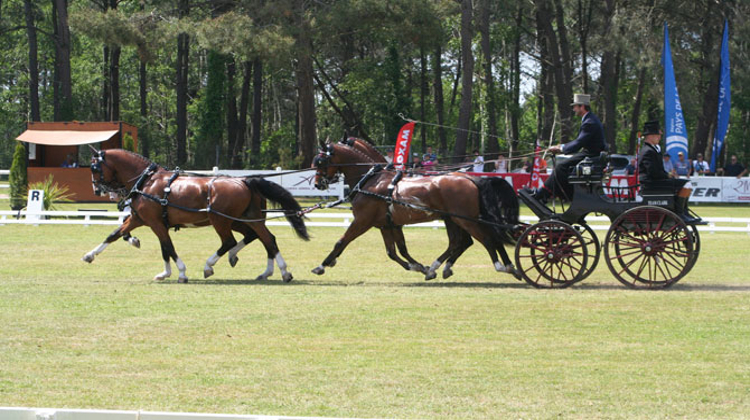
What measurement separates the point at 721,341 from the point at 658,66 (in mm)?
32832

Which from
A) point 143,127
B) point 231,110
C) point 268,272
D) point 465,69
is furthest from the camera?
point 143,127

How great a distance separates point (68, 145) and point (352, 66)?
19301 mm

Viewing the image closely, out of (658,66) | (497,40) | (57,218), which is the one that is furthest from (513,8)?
(57,218)

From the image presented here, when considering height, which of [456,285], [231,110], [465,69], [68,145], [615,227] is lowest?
[456,285]

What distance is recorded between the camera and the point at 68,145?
3222 cm

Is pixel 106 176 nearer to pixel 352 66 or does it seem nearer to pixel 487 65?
pixel 487 65

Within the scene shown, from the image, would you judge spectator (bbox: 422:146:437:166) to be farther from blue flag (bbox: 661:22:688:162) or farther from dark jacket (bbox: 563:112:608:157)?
dark jacket (bbox: 563:112:608:157)

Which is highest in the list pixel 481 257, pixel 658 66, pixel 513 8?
pixel 513 8

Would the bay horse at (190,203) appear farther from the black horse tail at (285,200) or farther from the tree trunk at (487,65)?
Result: the tree trunk at (487,65)

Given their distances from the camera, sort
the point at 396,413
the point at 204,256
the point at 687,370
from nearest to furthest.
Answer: the point at 396,413, the point at 687,370, the point at 204,256

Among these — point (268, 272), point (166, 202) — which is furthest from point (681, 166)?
point (166, 202)

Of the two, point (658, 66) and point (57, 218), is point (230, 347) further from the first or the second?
point (658, 66)

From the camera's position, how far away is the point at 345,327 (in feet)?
29.9

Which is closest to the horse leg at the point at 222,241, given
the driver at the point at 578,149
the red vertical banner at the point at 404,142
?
the driver at the point at 578,149
